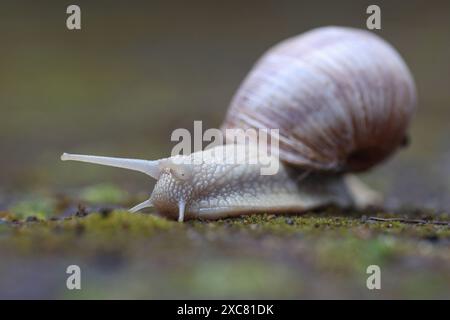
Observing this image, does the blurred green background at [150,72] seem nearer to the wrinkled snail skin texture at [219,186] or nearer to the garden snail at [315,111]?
the garden snail at [315,111]

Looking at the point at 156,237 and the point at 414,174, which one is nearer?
the point at 156,237

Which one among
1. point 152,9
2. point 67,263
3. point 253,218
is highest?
point 152,9

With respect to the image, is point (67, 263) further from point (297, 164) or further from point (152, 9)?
point (152, 9)

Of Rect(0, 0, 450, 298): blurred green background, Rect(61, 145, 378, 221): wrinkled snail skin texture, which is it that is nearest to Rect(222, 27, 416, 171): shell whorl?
Rect(61, 145, 378, 221): wrinkled snail skin texture

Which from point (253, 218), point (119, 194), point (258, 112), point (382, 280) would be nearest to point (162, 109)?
point (119, 194)

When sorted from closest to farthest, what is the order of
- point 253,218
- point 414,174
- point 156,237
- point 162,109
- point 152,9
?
point 156,237, point 253,218, point 414,174, point 162,109, point 152,9
